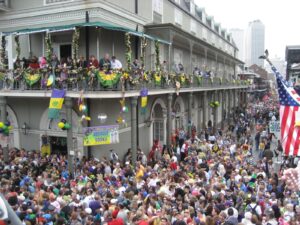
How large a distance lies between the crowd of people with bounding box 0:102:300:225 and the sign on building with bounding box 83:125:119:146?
38.0 inches

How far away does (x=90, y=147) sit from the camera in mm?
16203

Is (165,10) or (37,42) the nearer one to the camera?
(37,42)

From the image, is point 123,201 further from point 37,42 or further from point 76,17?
point 37,42

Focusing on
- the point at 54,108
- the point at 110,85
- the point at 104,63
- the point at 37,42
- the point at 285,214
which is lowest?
the point at 285,214

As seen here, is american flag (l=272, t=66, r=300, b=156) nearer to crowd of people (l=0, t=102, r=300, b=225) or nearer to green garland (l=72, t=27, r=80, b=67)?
crowd of people (l=0, t=102, r=300, b=225)

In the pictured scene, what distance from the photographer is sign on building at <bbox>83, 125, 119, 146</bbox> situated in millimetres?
14008

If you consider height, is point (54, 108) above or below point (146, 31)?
below

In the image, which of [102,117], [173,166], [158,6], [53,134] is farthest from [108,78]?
[158,6]

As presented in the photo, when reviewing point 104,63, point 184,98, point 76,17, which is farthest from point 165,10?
point 104,63

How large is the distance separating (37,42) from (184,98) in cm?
1253

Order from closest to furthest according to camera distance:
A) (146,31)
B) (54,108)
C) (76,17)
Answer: (54,108) < (76,17) < (146,31)

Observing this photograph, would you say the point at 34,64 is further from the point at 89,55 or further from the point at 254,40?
the point at 254,40

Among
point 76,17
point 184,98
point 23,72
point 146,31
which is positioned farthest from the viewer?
point 184,98

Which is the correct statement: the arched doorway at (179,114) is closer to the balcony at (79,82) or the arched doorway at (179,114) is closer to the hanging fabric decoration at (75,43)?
the balcony at (79,82)
